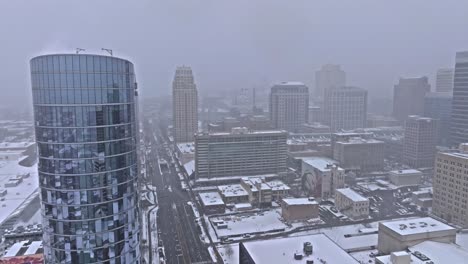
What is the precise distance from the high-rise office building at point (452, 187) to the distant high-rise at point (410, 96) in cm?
8921

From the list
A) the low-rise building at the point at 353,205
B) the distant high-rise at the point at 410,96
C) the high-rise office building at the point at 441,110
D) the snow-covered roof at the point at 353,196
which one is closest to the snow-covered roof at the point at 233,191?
the low-rise building at the point at 353,205

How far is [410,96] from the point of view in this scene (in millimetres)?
147625

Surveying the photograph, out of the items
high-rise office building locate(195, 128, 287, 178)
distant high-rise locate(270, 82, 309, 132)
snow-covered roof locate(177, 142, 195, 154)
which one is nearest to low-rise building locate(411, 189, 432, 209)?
high-rise office building locate(195, 128, 287, 178)

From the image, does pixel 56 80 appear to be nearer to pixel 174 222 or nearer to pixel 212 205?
pixel 174 222

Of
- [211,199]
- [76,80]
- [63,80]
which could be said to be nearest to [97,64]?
[76,80]

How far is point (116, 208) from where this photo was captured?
56.7ft

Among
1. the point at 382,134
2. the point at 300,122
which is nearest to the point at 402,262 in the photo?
the point at 382,134

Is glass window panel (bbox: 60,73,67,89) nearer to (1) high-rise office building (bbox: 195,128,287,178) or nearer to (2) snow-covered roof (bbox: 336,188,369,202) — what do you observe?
(2) snow-covered roof (bbox: 336,188,369,202)

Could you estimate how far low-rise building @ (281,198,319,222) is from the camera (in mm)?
56438

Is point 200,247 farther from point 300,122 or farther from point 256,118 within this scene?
point 300,122

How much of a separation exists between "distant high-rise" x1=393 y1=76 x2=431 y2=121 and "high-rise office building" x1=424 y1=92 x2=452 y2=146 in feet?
70.9

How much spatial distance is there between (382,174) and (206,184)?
44.9 metres

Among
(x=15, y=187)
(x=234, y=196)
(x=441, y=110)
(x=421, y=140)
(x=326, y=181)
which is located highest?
(x=441, y=110)

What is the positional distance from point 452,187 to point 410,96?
340ft
